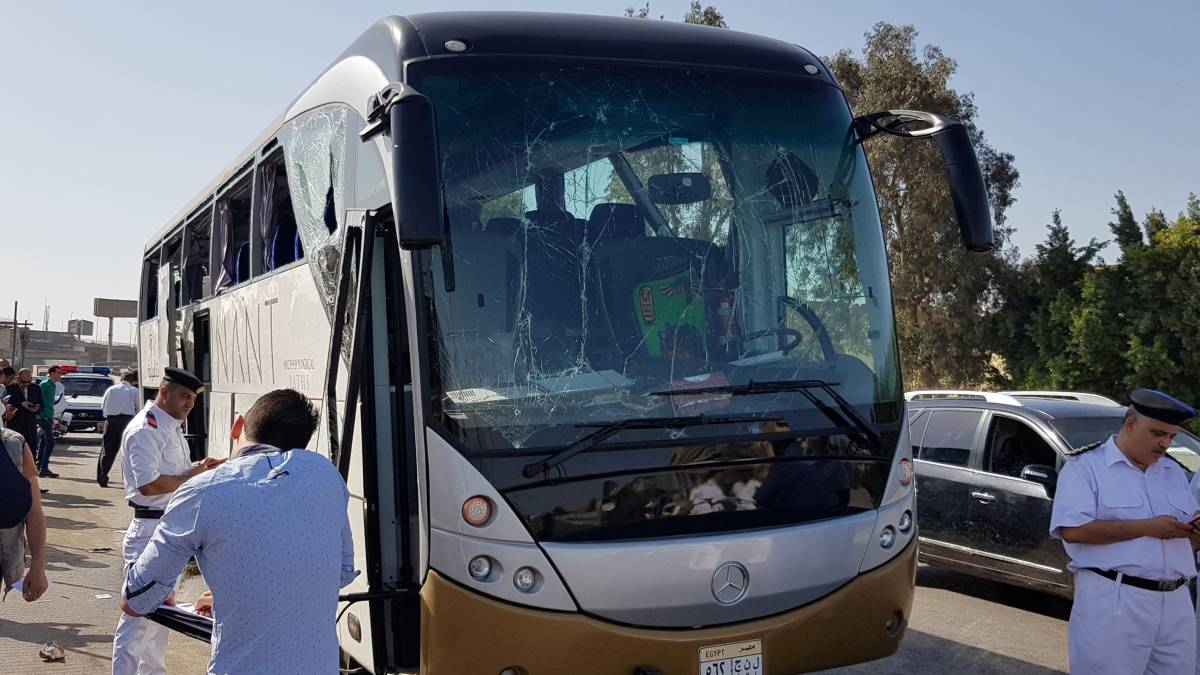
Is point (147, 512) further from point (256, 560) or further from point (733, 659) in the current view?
point (733, 659)

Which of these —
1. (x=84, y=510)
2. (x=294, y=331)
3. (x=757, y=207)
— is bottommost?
(x=84, y=510)

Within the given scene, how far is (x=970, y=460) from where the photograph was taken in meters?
9.24

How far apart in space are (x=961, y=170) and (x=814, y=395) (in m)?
1.42

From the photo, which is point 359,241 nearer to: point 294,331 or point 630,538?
point 294,331

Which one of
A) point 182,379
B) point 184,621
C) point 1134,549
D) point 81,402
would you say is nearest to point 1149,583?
point 1134,549

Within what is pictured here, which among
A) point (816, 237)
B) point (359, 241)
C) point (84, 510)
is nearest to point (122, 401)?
point (84, 510)

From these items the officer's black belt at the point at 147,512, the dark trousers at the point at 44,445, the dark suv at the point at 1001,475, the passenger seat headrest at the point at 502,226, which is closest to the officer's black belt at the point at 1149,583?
the passenger seat headrest at the point at 502,226

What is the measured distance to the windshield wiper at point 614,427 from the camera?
4480 mm

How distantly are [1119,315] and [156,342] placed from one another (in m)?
29.7

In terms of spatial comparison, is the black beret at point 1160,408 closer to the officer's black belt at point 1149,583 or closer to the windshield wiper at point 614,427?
the officer's black belt at point 1149,583

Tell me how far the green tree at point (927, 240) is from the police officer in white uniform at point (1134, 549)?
32.8 m

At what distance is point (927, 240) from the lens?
122ft

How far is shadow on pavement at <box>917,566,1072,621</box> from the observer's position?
29.6 feet

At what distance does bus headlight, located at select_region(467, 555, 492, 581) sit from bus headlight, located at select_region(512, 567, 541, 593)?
106mm
